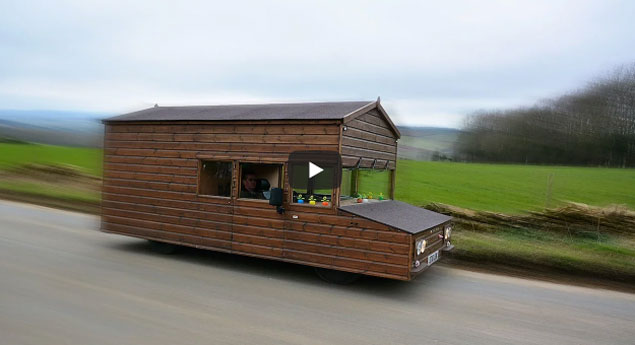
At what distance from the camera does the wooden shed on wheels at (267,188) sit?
7219 mm

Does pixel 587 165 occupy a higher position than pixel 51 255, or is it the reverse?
pixel 587 165

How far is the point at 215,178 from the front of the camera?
8.92m

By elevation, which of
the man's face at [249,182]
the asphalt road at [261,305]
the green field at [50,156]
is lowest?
the asphalt road at [261,305]

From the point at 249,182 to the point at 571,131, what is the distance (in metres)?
14.9

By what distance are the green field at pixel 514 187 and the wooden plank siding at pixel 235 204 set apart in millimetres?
7191

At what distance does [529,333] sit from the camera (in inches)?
225

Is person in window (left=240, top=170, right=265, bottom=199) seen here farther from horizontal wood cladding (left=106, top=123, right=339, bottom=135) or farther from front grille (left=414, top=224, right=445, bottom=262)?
front grille (left=414, top=224, right=445, bottom=262)

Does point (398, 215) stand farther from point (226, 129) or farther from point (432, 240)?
point (226, 129)

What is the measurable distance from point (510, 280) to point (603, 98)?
1161 centimetres

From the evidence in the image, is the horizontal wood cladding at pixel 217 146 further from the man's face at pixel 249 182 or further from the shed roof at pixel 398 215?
the shed roof at pixel 398 215

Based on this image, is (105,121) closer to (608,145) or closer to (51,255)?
(51,255)

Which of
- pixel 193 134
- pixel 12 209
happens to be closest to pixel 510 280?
pixel 193 134
